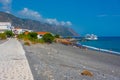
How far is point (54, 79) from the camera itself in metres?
12.8

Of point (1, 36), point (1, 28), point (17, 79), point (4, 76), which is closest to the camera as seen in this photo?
point (17, 79)

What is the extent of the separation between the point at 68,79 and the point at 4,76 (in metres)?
2.76

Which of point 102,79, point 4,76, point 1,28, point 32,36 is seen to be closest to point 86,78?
point 102,79

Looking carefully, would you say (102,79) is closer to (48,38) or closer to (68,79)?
(68,79)

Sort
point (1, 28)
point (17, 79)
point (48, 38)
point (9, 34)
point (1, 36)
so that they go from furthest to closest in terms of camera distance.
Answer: point (1, 28), point (9, 34), point (1, 36), point (48, 38), point (17, 79)

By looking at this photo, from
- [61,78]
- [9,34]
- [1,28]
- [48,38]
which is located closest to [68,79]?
[61,78]

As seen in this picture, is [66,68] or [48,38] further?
[48,38]

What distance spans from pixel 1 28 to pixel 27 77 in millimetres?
160883

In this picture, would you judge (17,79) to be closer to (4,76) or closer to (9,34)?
(4,76)

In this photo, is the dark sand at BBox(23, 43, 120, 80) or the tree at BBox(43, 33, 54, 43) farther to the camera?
the tree at BBox(43, 33, 54, 43)

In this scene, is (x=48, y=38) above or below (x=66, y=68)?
above

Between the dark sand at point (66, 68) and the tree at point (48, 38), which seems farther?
the tree at point (48, 38)

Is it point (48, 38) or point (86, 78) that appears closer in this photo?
point (86, 78)

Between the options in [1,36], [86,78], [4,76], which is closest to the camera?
[4,76]
